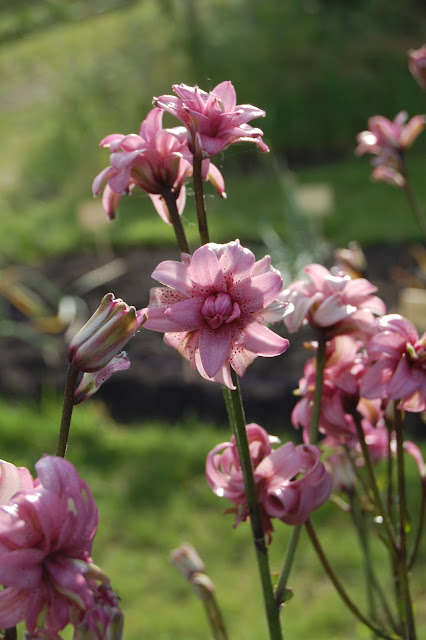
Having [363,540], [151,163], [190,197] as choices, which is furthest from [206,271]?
[190,197]

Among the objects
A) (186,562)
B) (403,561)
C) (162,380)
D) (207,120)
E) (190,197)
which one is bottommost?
(162,380)

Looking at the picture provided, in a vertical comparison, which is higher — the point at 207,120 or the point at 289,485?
the point at 207,120

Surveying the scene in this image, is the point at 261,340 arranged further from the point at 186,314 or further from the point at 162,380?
the point at 162,380

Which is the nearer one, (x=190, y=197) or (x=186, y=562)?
(x=186, y=562)

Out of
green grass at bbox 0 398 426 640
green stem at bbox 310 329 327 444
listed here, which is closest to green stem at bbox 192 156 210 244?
green stem at bbox 310 329 327 444

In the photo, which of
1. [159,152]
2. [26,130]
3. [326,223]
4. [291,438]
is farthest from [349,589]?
[26,130]

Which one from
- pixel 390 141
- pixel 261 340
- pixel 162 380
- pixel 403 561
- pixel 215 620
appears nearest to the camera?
pixel 261 340
